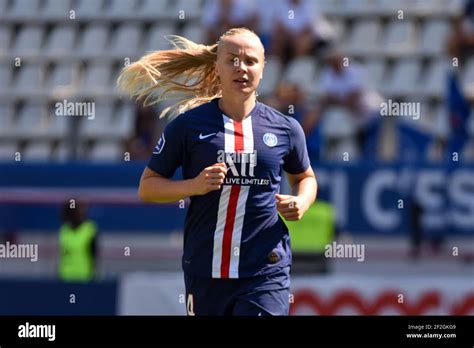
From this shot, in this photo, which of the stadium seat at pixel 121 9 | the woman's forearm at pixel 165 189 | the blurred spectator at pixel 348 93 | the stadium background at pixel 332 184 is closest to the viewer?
the woman's forearm at pixel 165 189

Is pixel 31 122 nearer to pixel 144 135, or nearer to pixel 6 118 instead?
pixel 6 118

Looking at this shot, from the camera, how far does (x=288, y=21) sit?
1284 centimetres

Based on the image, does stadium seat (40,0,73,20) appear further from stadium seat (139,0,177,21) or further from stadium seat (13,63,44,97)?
stadium seat (139,0,177,21)

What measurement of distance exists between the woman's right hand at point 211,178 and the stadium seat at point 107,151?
25.6ft

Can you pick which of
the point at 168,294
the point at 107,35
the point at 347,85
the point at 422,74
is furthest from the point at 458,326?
the point at 107,35

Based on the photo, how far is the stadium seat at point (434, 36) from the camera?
46.5 feet

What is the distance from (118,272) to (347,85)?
122 inches

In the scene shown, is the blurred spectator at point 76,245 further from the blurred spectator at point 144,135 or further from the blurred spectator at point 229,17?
the blurred spectator at point 229,17

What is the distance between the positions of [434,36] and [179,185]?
8912 mm

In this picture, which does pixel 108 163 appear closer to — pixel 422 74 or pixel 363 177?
pixel 363 177

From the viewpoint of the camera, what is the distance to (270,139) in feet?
20.0

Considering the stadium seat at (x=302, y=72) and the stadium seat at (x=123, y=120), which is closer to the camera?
the stadium seat at (x=302, y=72)

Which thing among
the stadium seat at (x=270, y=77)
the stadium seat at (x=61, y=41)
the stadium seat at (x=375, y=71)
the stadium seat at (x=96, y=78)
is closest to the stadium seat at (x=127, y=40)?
the stadium seat at (x=96, y=78)

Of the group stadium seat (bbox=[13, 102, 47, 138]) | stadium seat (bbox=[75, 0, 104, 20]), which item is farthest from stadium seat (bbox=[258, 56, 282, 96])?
stadium seat (bbox=[75, 0, 104, 20])
